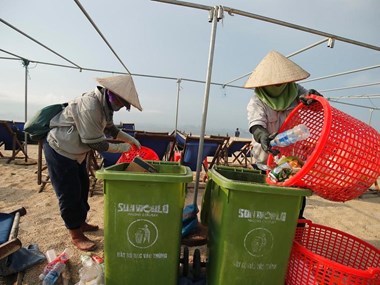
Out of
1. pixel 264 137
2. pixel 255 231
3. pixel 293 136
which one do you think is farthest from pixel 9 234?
pixel 293 136

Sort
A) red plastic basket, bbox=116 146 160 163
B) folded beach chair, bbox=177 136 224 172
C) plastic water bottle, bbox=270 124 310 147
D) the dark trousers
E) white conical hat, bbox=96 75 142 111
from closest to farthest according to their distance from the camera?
plastic water bottle, bbox=270 124 310 147 < white conical hat, bbox=96 75 142 111 < the dark trousers < red plastic basket, bbox=116 146 160 163 < folded beach chair, bbox=177 136 224 172

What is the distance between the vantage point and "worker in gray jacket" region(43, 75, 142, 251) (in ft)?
6.79

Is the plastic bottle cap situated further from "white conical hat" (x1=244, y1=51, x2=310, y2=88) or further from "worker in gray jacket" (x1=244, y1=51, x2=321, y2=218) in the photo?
"white conical hat" (x1=244, y1=51, x2=310, y2=88)

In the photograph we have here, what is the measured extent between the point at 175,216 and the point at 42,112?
1.64 meters

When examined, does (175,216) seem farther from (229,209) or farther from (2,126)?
(2,126)

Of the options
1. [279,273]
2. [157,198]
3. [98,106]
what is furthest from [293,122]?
[98,106]

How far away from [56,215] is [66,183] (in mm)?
1006

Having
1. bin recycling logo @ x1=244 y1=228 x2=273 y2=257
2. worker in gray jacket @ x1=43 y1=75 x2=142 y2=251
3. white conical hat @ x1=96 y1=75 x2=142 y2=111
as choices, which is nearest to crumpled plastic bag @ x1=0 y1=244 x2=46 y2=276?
worker in gray jacket @ x1=43 y1=75 x2=142 y2=251

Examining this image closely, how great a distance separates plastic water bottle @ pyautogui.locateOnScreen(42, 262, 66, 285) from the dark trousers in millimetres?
437

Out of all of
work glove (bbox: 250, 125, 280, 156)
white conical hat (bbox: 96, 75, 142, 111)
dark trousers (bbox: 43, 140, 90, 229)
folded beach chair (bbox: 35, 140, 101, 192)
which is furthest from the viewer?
folded beach chair (bbox: 35, 140, 101, 192)

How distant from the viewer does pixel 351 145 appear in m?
1.46

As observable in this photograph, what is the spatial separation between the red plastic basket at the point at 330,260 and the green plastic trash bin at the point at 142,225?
2.61 ft

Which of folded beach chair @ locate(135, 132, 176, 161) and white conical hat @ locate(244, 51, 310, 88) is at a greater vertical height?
white conical hat @ locate(244, 51, 310, 88)

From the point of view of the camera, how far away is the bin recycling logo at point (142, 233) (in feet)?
5.15
